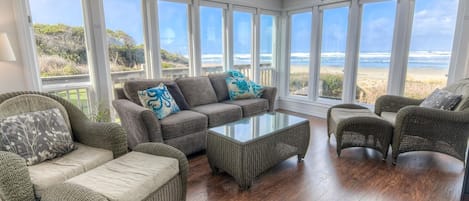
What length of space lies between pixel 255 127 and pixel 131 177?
4.35 feet

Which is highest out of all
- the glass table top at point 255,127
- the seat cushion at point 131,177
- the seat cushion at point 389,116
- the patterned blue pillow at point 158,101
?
the patterned blue pillow at point 158,101

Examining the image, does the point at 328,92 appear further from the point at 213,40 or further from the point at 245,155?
the point at 245,155

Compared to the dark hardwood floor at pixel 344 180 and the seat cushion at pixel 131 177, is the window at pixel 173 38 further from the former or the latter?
the seat cushion at pixel 131 177

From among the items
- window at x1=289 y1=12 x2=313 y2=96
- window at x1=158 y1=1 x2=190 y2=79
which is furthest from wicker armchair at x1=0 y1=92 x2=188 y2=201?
window at x1=289 y1=12 x2=313 y2=96

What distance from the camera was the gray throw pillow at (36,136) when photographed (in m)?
1.64

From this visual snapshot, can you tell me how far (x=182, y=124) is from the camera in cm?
271

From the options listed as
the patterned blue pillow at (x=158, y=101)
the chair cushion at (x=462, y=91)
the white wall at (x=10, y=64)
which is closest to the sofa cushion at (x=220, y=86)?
the patterned blue pillow at (x=158, y=101)

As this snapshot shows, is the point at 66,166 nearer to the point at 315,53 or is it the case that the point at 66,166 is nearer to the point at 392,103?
the point at 392,103

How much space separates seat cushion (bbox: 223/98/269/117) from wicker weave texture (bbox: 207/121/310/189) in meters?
1.04

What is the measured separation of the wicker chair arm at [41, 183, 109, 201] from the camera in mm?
1256

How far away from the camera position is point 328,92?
4680 millimetres

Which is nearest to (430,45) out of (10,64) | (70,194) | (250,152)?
(250,152)

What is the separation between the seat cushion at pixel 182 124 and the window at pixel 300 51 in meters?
2.78

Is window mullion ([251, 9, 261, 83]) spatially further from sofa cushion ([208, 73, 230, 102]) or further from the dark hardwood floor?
the dark hardwood floor
